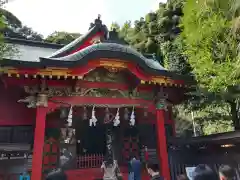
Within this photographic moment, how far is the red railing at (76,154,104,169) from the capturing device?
10109 mm

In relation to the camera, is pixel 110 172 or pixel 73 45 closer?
pixel 110 172

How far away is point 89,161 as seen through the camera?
403 inches

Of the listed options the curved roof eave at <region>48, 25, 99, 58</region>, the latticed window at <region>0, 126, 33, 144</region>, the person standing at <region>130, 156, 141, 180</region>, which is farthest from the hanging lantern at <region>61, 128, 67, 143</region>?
the person standing at <region>130, 156, 141, 180</region>

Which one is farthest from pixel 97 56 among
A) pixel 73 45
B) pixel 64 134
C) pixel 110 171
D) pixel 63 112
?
pixel 110 171

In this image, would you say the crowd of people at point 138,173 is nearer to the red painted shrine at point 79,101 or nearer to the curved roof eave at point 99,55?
the red painted shrine at point 79,101

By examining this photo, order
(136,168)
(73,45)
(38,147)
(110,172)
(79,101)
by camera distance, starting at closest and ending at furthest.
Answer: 1. (38,147)
2. (136,168)
3. (79,101)
4. (110,172)
5. (73,45)

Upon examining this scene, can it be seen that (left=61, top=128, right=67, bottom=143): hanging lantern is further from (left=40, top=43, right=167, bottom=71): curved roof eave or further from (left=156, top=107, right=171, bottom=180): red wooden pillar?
(left=156, top=107, right=171, bottom=180): red wooden pillar

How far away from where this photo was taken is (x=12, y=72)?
801 cm

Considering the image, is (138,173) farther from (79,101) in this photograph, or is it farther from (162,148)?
(79,101)

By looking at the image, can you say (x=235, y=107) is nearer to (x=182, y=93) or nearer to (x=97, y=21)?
(x=182, y=93)

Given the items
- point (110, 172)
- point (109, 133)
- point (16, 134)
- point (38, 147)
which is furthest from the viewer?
point (109, 133)

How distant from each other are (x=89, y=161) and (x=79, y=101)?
2.87 metres

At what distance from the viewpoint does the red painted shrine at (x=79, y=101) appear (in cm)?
820

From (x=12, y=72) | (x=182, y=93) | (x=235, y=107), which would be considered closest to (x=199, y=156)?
(x=235, y=107)
